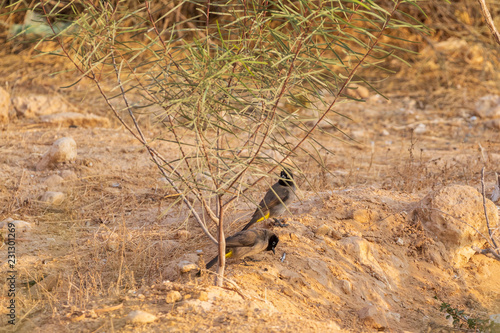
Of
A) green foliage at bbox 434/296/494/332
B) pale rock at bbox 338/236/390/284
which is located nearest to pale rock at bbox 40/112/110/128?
pale rock at bbox 338/236/390/284

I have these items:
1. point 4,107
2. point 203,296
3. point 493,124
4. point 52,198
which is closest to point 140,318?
point 203,296

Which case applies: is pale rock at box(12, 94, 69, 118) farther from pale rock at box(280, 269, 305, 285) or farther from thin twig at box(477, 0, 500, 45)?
thin twig at box(477, 0, 500, 45)

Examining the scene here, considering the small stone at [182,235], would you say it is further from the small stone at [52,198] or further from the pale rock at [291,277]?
the small stone at [52,198]

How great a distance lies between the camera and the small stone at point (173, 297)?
285 centimetres

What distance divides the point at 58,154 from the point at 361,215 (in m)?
3.57

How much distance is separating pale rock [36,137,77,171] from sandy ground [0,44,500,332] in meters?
0.09

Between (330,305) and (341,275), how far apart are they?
0.37 metres

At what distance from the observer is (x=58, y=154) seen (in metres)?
5.88

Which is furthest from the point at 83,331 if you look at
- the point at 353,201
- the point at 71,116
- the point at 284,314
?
the point at 71,116

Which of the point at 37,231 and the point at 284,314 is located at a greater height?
the point at 284,314

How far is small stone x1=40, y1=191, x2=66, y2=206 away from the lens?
16.9 feet

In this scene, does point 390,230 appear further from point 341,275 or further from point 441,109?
point 441,109

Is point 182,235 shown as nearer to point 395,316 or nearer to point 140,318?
point 140,318

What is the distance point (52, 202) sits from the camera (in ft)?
16.9
